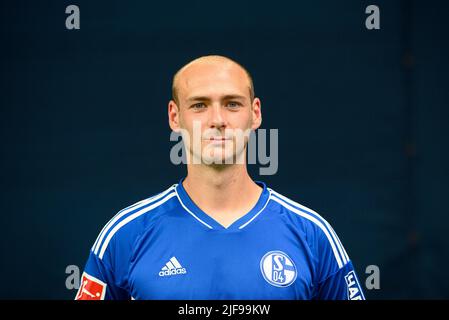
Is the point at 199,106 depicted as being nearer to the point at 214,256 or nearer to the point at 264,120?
the point at 214,256

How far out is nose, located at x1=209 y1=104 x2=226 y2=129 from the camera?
2.33 m

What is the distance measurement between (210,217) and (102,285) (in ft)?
1.38

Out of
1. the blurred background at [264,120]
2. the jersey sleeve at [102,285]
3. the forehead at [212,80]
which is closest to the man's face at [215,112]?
the forehead at [212,80]

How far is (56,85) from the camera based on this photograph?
3684 millimetres

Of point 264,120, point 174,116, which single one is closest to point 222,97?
point 174,116

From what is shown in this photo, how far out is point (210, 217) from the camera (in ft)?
8.04

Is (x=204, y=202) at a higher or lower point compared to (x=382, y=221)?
higher

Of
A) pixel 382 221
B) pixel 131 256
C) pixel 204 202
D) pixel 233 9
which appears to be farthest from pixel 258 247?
pixel 233 9

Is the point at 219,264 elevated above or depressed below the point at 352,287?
above

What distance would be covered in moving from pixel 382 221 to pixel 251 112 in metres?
1.38

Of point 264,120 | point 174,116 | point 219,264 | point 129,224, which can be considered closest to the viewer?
point 219,264

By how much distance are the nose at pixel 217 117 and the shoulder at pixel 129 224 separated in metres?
0.35
